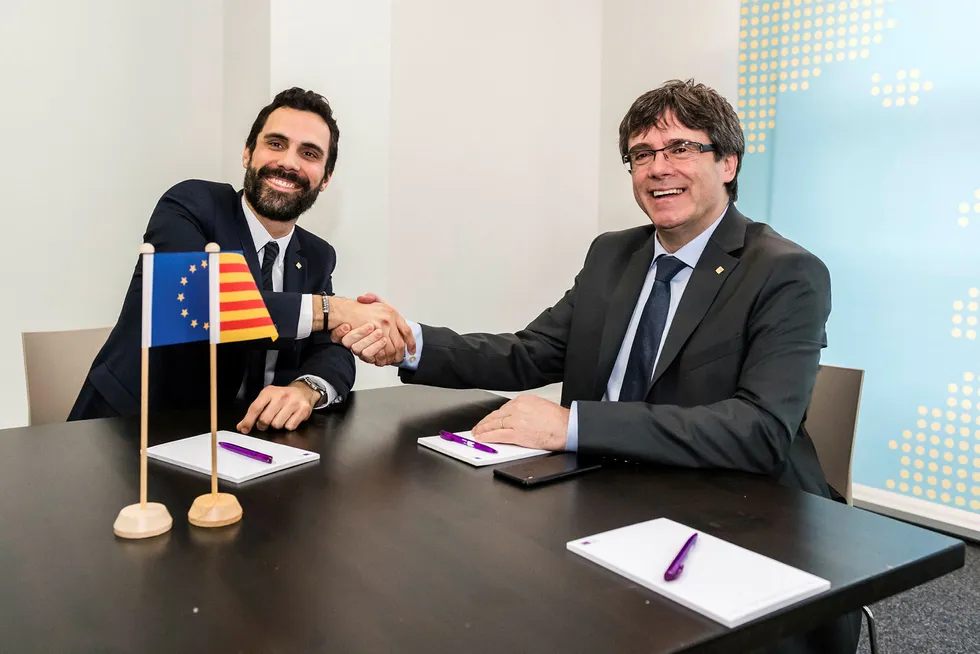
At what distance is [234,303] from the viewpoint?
3.41ft

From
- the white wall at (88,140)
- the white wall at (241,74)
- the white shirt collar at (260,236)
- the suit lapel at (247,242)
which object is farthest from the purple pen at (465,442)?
the white wall at (88,140)

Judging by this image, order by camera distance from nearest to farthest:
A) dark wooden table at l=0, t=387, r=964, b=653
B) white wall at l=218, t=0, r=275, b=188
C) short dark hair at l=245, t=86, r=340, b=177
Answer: dark wooden table at l=0, t=387, r=964, b=653
short dark hair at l=245, t=86, r=340, b=177
white wall at l=218, t=0, r=275, b=188

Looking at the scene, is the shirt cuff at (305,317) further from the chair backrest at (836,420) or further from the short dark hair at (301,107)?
the chair backrest at (836,420)

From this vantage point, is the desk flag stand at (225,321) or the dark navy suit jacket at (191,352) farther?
the dark navy suit jacket at (191,352)

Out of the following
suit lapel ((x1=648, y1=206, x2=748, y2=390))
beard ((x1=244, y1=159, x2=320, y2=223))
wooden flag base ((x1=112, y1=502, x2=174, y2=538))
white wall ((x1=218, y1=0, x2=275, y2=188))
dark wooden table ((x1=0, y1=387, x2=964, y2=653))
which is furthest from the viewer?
white wall ((x1=218, y1=0, x2=275, y2=188))

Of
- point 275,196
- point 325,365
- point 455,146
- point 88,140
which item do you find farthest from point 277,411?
point 455,146

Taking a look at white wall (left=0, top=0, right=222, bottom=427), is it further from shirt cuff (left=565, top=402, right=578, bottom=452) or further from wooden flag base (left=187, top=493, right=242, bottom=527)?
shirt cuff (left=565, top=402, right=578, bottom=452)

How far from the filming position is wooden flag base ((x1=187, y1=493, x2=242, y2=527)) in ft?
3.22

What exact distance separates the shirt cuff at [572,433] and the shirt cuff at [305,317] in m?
0.95

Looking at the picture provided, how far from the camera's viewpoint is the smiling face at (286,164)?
2.44m

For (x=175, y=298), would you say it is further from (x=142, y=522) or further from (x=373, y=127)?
(x=373, y=127)

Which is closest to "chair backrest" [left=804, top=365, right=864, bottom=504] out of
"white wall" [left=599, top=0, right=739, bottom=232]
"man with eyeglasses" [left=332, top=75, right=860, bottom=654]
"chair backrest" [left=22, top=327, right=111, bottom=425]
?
"man with eyeglasses" [left=332, top=75, right=860, bottom=654]

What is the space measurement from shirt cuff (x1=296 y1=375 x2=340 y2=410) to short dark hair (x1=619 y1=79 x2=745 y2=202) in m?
1.10

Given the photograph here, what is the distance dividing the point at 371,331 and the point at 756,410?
1032 mm
